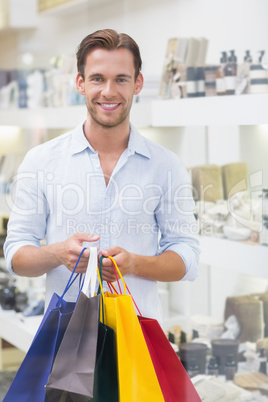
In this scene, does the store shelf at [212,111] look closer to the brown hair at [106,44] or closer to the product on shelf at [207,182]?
the product on shelf at [207,182]

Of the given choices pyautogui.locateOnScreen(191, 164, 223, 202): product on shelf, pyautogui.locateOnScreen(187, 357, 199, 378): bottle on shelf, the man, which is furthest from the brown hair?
pyautogui.locateOnScreen(187, 357, 199, 378): bottle on shelf

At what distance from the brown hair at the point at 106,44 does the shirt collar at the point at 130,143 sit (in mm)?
143

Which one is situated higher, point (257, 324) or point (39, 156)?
point (39, 156)

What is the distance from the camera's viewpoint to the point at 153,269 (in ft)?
5.44

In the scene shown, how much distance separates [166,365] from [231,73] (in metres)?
1.05

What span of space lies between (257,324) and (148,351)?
111cm

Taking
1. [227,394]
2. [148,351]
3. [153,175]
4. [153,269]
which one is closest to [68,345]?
[148,351]

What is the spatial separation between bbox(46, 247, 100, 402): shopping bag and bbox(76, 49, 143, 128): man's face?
446 mm

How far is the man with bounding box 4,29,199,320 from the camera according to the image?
1626 mm

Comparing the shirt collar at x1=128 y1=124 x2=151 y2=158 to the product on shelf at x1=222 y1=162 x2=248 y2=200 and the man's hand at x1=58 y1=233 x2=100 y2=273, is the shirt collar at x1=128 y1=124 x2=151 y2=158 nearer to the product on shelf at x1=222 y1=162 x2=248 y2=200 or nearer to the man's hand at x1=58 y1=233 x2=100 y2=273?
the man's hand at x1=58 y1=233 x2=100 y2=273

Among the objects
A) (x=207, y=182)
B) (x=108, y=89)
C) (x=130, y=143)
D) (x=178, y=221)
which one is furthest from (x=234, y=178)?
(x=108, y=89)

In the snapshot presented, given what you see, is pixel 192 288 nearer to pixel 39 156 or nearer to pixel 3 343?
pixel 3 343

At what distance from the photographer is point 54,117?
80.7 inches

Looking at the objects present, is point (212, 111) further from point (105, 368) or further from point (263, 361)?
point (105, 368)
